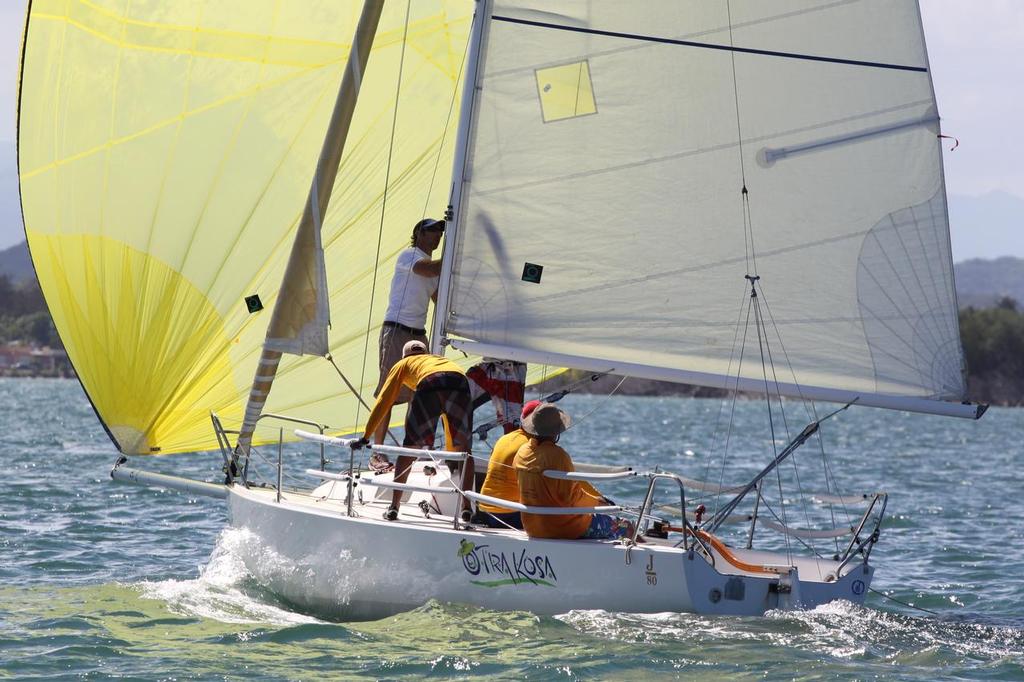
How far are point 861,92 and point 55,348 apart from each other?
105m

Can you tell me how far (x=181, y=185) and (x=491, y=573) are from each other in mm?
4128

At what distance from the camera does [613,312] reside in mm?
9609

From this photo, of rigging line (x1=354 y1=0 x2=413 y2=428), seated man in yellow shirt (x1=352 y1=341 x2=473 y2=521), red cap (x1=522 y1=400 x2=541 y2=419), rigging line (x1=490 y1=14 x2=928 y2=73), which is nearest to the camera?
red cap (x1=522 y1=400 x2=541 y2=419)

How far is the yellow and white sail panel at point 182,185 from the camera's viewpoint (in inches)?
419

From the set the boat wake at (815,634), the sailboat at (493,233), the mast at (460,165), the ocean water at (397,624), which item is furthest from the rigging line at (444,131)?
the boat wake at (815,634)

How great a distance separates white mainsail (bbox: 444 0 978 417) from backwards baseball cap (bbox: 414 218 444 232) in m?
0.75

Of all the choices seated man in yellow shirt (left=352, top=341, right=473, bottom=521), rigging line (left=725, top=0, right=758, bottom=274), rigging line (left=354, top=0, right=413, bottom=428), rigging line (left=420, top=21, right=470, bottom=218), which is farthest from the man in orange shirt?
rigging line (left=420, top=21, right=470, bottom=218)

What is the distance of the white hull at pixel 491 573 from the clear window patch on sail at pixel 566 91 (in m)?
2.74

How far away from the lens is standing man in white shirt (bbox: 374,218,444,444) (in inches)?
410

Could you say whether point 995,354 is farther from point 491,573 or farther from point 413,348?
point 491,573

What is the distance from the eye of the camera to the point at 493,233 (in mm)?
9609

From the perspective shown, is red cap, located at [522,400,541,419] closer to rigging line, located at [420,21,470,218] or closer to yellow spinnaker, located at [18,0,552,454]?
yellow spinnaker, located at [18,0,552,454]

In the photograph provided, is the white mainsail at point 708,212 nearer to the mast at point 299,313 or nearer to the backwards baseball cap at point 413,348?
the backwards baseball cap at point 413,348

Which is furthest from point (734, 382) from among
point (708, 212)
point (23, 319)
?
point (23, 319)
